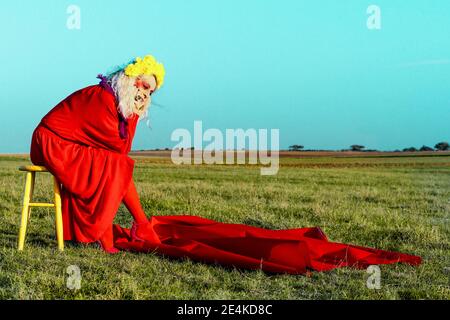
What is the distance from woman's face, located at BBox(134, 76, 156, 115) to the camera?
707 cm

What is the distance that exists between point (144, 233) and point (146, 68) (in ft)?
6.43

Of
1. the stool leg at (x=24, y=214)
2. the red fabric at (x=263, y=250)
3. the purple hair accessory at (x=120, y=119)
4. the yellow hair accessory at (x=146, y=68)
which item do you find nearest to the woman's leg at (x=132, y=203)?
the red fabric at (x=263, y=250)

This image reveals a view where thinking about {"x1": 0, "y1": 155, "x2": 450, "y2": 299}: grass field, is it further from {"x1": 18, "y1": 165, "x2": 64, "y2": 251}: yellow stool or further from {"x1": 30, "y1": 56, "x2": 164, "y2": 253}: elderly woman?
{"x1": 30, "y1": 56, "x2": 164, "y2": 253}: elderly woman

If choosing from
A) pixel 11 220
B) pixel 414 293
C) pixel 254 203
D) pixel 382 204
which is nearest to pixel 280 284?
pixel 414 293

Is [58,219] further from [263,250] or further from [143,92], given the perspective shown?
[263,250]

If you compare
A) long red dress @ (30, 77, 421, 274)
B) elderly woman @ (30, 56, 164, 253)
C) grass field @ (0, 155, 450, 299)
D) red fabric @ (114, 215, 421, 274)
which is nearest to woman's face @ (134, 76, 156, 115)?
elderly woman @ (30, 56, 164, 253)

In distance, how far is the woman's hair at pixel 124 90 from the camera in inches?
272

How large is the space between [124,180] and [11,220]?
3.38 m

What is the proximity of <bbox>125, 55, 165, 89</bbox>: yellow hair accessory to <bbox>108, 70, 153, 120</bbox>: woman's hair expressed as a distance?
0.24ft

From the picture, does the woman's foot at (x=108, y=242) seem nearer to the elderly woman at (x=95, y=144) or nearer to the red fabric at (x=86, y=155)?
the elderly woman at (x=95, y=144)

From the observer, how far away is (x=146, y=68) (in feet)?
23.1

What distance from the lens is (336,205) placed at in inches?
475
